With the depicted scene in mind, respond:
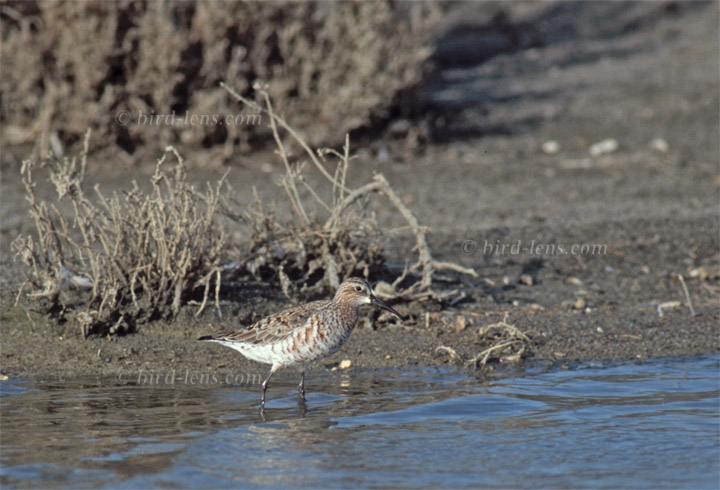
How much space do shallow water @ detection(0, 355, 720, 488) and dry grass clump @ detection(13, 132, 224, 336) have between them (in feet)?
2.33

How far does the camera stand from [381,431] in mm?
6293

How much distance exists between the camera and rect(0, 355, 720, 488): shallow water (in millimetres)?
5590

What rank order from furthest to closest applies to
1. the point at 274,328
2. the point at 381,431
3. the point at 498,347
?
1. the point at 498,347
2. the point at 274,328
3. the point at 381,431

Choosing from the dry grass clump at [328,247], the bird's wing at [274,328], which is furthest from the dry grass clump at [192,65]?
the bird's wing at [274,328]

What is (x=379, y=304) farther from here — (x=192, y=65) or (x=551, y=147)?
(x=551, y=147)

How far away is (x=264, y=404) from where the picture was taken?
686cm

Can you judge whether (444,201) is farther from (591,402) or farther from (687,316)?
(591,402)

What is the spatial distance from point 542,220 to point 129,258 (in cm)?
490

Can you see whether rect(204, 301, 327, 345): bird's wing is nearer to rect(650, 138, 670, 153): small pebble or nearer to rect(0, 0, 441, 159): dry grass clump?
rect(0, 0, 441, 159): dry grass clump

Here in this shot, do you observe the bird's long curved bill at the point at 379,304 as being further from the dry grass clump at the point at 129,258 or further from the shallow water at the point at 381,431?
the dry grass clump at the point at 129,258

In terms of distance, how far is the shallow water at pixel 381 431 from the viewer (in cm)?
559

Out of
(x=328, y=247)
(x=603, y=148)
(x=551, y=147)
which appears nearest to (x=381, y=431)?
(x=328, y=247)

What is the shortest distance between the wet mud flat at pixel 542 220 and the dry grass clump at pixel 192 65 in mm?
572

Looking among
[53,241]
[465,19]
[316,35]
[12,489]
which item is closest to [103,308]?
[53,241]
